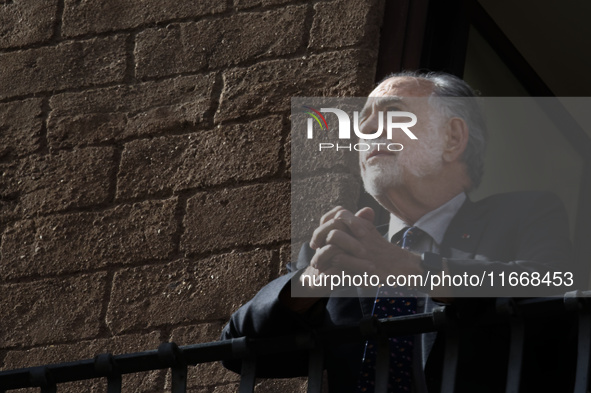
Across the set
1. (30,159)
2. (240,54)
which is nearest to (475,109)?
(240,54)

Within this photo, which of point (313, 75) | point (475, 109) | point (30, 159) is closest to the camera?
point (475, 109)

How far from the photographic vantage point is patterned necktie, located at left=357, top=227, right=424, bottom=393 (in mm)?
2611

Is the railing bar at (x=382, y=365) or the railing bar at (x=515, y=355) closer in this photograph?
the railing bar at (x=515, y=355)

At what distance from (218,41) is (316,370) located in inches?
78.1

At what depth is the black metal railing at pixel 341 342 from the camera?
2318mm

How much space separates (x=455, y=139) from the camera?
3072 mm

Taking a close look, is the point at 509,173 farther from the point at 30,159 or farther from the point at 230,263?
the point at 30,159

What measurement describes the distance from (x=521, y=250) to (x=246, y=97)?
64.0 inches

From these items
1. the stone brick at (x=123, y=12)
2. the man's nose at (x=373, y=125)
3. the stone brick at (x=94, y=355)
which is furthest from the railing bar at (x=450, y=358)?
the stone brick at (x=123, y=12)

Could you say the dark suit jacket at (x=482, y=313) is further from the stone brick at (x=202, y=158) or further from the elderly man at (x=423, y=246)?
the stone brick at (x=202, y=158)

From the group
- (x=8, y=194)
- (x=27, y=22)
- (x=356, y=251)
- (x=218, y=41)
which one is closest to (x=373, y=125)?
(x=356, y=251)

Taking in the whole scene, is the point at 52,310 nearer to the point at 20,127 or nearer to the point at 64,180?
the point at 64,180

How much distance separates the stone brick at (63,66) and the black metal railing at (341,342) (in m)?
1.83

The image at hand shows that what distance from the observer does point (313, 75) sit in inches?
157
